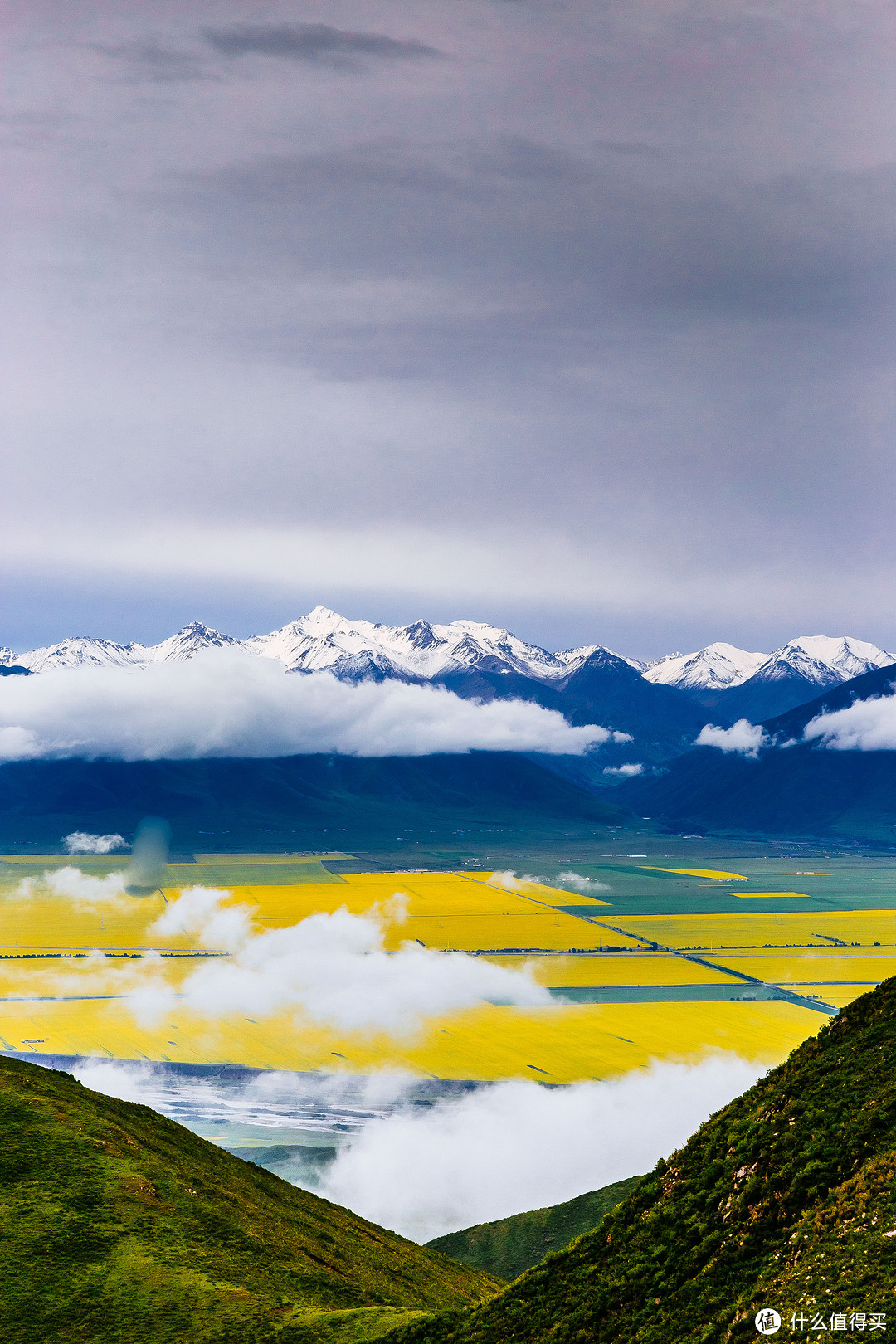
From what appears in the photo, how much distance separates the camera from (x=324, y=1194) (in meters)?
131

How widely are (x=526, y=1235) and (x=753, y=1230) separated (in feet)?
315

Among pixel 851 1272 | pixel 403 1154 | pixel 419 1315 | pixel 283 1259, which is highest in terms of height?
pixel 851 1272

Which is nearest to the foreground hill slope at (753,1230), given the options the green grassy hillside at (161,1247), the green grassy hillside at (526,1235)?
the green grassy hillside at (161,1247)

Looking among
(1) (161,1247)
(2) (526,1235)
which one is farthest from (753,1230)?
(2) (526,1235)

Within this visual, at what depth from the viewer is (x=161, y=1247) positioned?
52.5 metres

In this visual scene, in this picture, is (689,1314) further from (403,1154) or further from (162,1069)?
(162,1069)

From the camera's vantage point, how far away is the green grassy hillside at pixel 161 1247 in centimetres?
4472

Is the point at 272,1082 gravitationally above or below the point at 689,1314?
below

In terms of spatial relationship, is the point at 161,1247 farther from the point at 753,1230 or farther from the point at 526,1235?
the point at 526,1235

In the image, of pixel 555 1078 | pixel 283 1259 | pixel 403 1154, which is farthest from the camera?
pixel 555 1078

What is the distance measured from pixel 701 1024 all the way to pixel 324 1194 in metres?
94.8

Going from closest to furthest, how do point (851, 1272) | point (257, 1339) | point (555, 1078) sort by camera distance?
point (851, 1272)
point (257, 1339)
point (555, 1078)

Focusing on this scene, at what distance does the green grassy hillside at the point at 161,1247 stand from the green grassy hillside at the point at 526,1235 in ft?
105

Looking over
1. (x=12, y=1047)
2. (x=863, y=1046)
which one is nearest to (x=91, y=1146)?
(x=863, y=1046)
